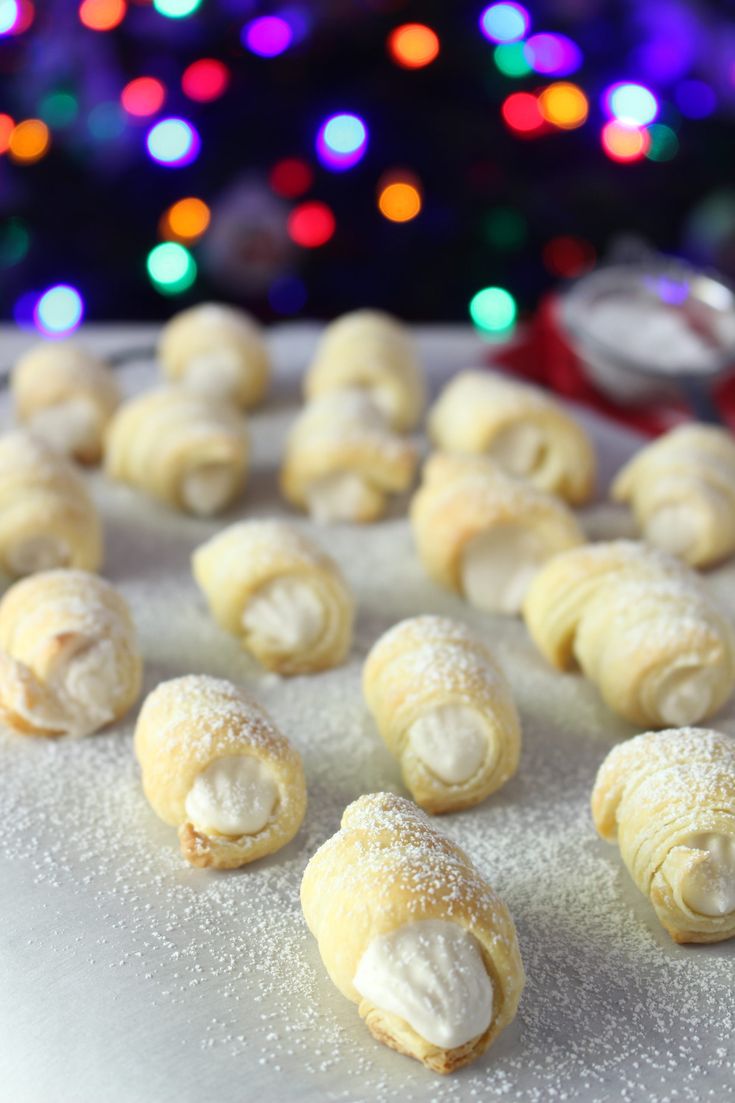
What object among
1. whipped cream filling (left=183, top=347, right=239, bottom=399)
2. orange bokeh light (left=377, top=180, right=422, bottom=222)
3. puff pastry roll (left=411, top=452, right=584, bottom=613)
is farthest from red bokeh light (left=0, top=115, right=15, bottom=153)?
puff pastry roll (left=411, top=452, right=584, bottom=613)

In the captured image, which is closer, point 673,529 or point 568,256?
point 673,529

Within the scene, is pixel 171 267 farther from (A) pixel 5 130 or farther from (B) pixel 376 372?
(B) pixel 376 372

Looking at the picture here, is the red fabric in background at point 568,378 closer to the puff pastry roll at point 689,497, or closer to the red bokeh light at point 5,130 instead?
the puff pastry roll at point 689,497

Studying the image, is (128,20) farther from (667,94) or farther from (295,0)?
(667,94)

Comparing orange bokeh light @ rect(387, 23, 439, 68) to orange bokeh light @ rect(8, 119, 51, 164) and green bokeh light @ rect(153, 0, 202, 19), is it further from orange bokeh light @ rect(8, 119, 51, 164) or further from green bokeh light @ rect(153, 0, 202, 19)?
orange bokeh light @ rect(8, 119, 51, 164)

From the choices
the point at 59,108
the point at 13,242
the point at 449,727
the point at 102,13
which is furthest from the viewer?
the point at 13,242

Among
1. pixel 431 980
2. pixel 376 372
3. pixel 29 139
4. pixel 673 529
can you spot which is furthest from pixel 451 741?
pixel 29 139
